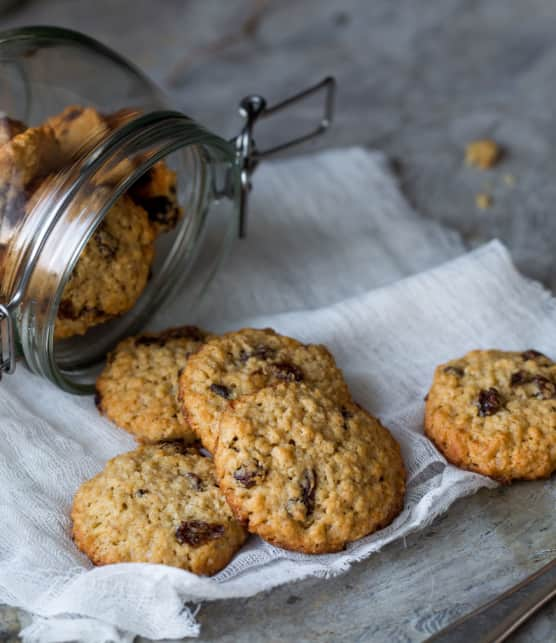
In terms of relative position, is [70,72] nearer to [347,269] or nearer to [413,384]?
[347,269]

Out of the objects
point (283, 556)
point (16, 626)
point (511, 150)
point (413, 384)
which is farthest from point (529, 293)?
point (16, 626)

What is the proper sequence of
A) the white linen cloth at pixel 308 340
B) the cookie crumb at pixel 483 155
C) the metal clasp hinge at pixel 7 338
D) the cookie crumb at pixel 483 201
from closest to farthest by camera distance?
the white linen cloth at pixel 308 340, the metal clasp hinge at pixel 7 338, the cookie crumb at pixel 483 201, the cookie crumb at pixel 483 155

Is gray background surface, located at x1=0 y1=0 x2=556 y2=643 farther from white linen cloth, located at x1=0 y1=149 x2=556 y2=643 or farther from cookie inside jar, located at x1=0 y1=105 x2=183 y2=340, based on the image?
cookie inside jar, located at x1=0 y1=105 x2=183 y2=340

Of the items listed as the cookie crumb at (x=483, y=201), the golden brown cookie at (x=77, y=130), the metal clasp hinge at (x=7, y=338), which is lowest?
the cookie crumb at (x=483, y=201)

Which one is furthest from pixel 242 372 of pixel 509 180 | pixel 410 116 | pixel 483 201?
pixel 410 116

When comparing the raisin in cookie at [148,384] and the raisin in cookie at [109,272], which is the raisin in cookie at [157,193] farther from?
the raisin in cookie at [148,384]

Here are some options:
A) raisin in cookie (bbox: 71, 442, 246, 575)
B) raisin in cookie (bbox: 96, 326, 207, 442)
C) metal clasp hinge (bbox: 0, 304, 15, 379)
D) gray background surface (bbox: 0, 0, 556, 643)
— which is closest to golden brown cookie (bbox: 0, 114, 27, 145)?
metal clasp hinge (bbox: 0, 304, 15, 379)

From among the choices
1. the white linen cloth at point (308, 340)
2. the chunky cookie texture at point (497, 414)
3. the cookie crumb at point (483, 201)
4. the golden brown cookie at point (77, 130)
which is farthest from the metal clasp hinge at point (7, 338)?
the cookie crumb at point (483, 201)
